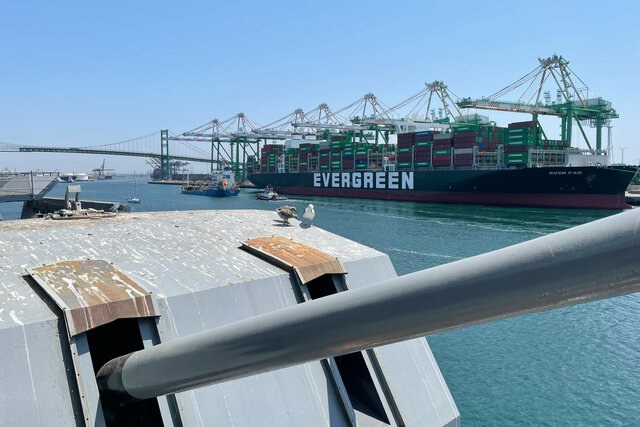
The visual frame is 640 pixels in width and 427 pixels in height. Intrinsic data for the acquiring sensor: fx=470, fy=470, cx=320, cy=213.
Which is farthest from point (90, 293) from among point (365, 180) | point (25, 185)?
point (365, 180)

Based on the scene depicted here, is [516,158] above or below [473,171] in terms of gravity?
above

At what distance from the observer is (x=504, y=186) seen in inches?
2309

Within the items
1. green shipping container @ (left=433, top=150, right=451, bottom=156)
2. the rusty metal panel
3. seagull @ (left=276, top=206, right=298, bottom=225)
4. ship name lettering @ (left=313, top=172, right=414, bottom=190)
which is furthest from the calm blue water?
ship name lettering @ (left=313, top=172, right=414, bottom=190)

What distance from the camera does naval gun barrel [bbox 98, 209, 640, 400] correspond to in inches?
55.8

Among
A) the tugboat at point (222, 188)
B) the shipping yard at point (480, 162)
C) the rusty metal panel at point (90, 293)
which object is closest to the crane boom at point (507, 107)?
the shipping yard at point (480, 162)

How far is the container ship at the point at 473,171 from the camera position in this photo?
54281mm

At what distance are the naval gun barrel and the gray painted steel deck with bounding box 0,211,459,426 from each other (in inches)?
128

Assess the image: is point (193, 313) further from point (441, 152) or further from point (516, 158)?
point (441, 152)

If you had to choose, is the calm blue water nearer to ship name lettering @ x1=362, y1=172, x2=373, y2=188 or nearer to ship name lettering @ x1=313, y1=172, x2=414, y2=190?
ship name lettering @ x1=313, y1=172, x2=414, y2=190

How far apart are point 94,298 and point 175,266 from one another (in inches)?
67.3

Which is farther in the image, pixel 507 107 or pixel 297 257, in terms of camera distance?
pixel 507 107

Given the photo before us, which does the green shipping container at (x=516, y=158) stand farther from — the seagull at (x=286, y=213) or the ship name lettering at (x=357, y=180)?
the seagull at (x=286, y=213)

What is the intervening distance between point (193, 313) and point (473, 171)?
59.8 m

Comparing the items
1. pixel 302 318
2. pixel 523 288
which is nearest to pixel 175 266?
pixel 302 318
